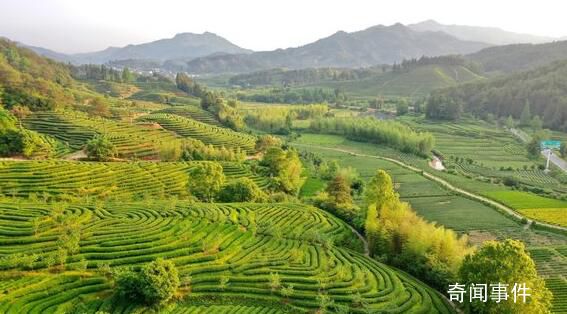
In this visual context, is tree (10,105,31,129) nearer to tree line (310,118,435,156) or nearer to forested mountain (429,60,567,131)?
tree line (310,118,435,156)

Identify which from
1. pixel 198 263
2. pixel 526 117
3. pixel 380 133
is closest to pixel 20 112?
pixel 198 263

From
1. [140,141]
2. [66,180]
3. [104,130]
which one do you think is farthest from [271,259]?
[104,130]

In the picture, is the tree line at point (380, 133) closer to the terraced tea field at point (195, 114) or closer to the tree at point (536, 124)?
the terraced tea field at point (195, 114)

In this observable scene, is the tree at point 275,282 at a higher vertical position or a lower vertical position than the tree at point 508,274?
lower

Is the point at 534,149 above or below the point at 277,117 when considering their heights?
Result: below

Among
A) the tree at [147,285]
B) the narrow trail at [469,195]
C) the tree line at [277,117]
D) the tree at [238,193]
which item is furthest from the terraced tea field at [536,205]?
the tree line at [277,117]

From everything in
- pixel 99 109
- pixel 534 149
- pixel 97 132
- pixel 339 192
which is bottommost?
pixel 339 192

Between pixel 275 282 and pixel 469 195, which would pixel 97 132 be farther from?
pixel 469 195
